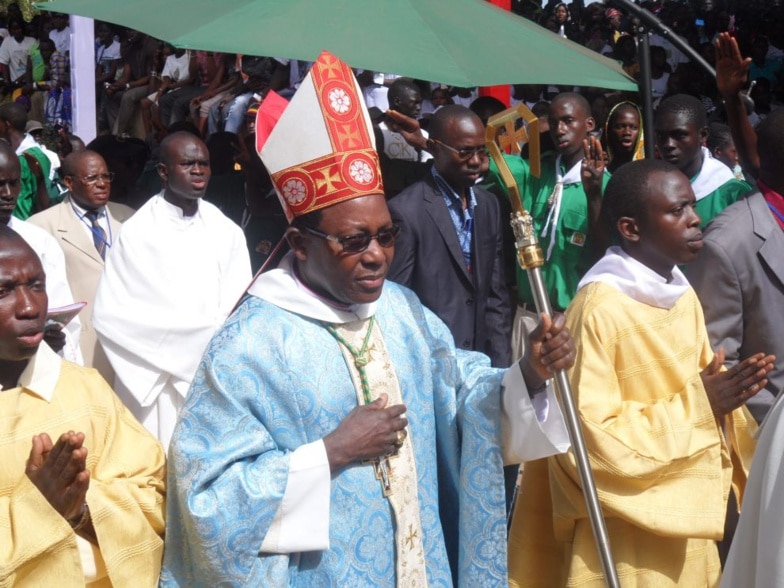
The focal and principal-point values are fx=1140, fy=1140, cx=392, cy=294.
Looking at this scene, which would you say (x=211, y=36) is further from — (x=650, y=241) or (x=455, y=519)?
(x=455, y=519)

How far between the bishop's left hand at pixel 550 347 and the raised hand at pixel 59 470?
1235 mm

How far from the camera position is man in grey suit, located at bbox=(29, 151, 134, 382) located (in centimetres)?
686

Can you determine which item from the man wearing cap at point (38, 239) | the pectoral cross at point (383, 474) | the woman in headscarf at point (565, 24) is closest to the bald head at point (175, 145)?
the man wearing cap at point (38, 239)

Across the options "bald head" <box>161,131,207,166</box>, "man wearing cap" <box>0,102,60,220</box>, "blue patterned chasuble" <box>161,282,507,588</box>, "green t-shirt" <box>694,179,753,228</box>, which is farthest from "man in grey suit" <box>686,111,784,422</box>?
"man wearing cap" <box>0,102,60,220</box>

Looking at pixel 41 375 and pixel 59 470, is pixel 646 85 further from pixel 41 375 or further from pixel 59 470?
pixel 59 470

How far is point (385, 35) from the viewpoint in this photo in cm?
514

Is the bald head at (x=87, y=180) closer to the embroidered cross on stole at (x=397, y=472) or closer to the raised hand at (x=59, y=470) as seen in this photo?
the embroidered cross on stole at (x=397, y=472)

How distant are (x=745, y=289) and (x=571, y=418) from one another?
4.56 ft

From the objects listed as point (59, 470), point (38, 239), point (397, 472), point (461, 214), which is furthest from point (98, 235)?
point (59, 470)

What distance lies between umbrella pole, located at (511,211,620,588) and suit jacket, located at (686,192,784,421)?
1.20 meters

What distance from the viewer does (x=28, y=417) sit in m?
3.09

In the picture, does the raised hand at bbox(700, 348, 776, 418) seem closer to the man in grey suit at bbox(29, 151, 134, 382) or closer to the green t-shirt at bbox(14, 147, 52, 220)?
the man in grey suit at bbox(29, 151, 134, 382)

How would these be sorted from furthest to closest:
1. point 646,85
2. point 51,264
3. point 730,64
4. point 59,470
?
point 646,85 < point 51,264 < point 730,64 < point 59,470

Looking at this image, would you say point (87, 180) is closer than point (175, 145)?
No
